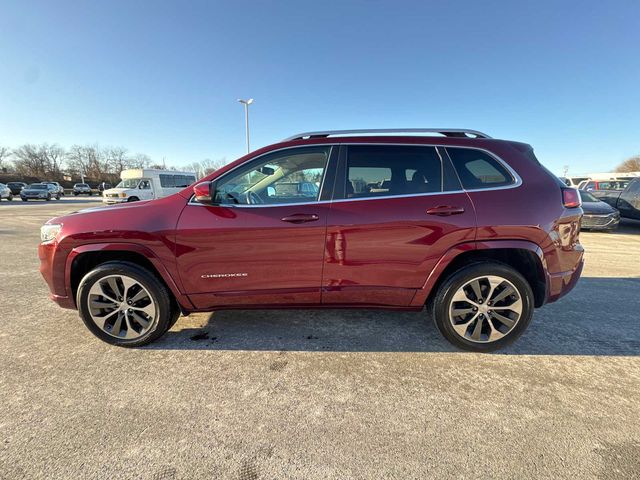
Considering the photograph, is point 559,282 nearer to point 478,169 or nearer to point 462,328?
point 462,328

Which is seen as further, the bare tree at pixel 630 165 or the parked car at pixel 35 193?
the bare tree at pixel 630 165

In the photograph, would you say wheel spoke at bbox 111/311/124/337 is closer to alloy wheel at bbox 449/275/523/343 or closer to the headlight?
the headlight

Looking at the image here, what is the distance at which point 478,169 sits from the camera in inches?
108

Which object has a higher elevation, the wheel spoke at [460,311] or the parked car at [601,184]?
the parked car at [601,184]

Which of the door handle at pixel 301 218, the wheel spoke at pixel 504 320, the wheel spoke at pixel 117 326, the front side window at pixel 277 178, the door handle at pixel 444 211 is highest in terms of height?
the front side window at pixel 277 178

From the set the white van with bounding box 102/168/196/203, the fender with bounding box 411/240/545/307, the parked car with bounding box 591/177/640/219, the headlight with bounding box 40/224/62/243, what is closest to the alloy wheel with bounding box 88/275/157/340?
the headlight with bounding box 40/224/62/243

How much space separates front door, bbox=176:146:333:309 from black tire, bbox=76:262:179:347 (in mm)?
262

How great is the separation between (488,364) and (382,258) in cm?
125

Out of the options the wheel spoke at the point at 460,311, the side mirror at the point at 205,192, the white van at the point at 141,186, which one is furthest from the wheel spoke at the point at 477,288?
the white van at the point at 141,186

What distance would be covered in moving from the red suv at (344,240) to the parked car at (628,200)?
1080 cm

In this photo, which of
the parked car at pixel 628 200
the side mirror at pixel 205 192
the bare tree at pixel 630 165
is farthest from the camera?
the bare tree at pixel 630 165

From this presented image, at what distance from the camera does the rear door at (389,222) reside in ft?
8.61

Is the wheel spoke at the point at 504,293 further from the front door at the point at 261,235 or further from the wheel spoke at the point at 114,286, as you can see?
the wheel spoke at the point at 114,286

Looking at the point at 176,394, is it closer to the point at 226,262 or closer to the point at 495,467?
the point at 226,262
